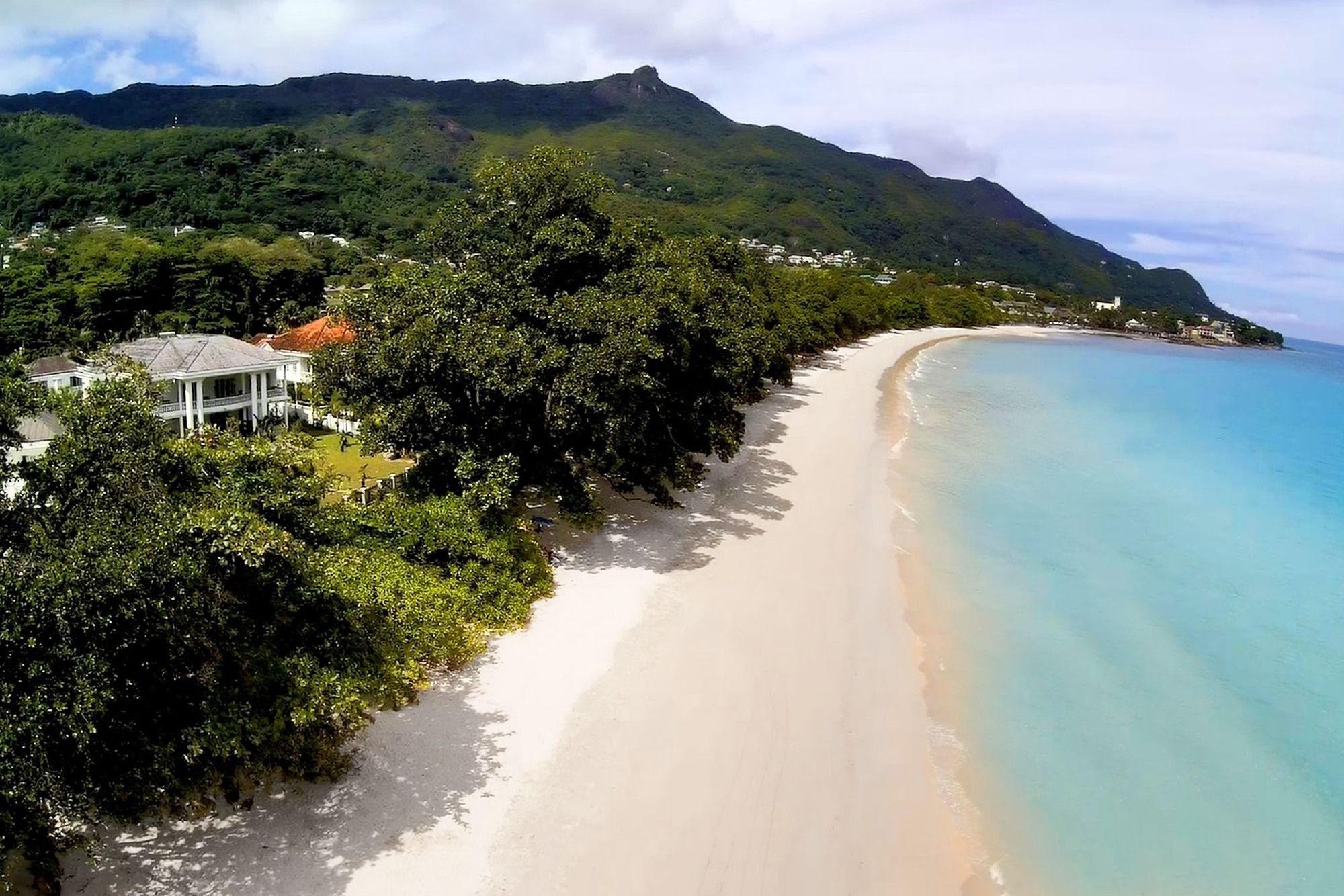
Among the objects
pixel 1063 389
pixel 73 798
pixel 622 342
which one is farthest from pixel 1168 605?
pixel 1063 389

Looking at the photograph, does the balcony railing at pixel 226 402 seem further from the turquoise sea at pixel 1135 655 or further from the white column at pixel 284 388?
the turquoise sea at pixel 1135 655

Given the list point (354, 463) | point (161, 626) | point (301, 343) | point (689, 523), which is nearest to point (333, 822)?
point (161, 626)

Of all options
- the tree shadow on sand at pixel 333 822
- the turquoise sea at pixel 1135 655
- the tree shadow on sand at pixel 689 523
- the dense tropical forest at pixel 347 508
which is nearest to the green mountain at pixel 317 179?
the tree shadow on sand at pixel 689 523

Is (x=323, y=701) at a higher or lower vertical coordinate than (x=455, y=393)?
lower

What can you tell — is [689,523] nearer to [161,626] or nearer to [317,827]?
[317,827]

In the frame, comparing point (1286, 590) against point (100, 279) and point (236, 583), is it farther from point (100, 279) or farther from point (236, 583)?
point (100, 279)
